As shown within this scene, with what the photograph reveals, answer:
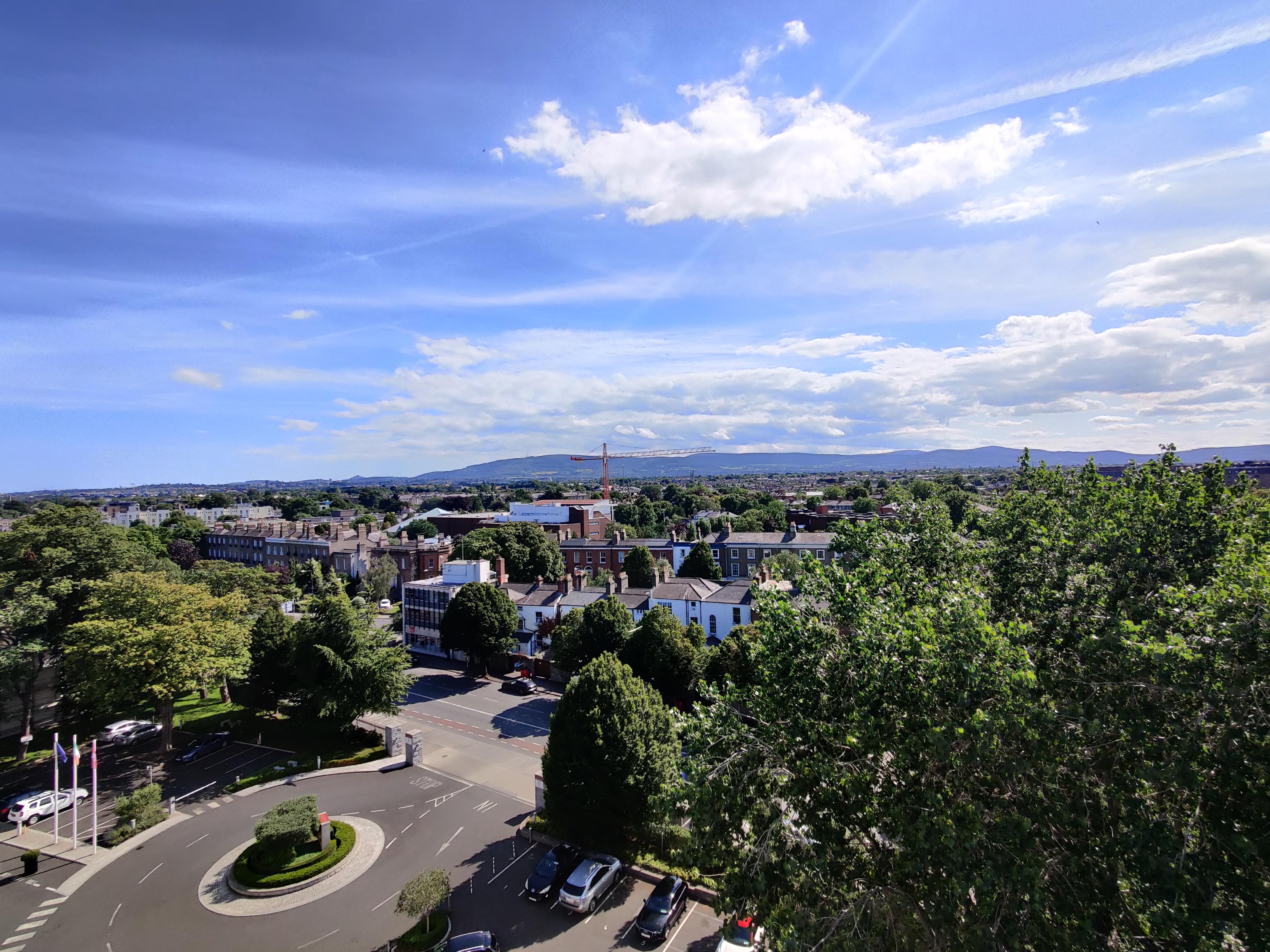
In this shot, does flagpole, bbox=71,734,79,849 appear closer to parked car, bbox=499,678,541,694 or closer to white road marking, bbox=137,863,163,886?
white road marking, bbox=137,863,163,886

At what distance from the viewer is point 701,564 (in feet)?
226

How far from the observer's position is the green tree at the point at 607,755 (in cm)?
2267

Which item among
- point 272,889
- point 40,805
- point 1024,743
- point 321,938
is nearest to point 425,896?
point 321,938

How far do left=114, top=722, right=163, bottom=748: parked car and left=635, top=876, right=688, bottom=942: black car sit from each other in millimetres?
34130

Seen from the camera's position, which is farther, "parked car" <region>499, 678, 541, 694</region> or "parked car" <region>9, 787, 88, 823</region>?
"parked car" <region>499, 678, 541, 694</region>

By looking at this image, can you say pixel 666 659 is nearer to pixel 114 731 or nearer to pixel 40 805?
pixel 40 805

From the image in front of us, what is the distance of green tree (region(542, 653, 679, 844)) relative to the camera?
22672 mm

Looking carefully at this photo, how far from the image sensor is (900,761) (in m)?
11.8

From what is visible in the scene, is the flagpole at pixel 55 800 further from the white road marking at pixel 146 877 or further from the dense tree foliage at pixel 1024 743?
the dense tree foliage at pixel 1024 743

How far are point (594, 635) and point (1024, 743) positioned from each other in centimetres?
3269

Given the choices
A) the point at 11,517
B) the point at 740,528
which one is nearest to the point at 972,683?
the point at 740,528

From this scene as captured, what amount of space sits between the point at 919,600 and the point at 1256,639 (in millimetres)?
6316

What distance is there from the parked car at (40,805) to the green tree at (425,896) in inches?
764

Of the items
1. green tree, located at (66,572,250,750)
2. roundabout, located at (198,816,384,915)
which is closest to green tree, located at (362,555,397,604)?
green tree, located at (66,572,250,750)
